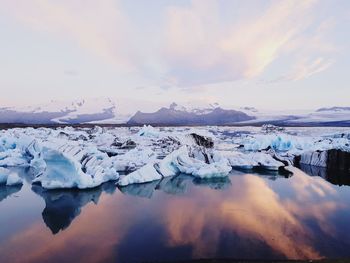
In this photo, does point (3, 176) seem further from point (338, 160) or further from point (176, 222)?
point (338, 160)

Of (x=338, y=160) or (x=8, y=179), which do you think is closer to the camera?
(x=8, y=179)

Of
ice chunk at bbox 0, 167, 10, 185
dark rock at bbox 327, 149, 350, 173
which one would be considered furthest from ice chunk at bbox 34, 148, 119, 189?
dark rock at bbox 327, 149, 350, 173

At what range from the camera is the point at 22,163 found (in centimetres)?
1338

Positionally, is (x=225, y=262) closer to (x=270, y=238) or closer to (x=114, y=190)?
(x=270, y=238)

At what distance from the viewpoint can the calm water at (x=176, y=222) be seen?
4957 mm

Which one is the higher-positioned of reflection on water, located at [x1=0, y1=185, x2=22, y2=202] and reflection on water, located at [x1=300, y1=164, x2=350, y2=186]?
reflection on water, located at [x1=0, y1=185, x2=22, y2=202]

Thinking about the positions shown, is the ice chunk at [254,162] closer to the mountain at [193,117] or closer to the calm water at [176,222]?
the calm water at [176,222]

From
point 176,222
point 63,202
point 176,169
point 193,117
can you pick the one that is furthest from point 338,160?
point 193,117

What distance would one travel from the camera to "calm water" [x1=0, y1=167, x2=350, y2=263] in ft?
16.3

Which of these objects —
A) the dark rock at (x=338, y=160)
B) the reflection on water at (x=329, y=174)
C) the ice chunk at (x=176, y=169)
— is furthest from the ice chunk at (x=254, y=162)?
the dark rock at (x=338, y=160)

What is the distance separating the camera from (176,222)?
6457 millimetres

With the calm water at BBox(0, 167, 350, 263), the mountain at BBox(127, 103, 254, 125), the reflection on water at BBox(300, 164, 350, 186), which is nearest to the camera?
the calm water at BBox(0, 167, 350, 263)

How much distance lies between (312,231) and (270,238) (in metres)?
1.00

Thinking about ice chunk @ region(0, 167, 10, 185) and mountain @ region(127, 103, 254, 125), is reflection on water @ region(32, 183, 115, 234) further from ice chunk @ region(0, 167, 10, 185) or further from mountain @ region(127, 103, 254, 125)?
mountain @ region(127, 103, 254, 125)
